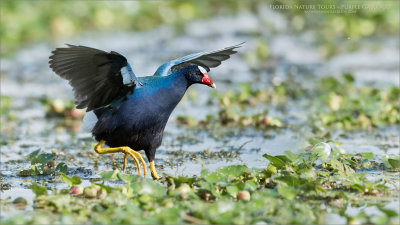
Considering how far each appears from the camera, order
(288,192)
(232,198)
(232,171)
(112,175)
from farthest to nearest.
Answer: (232,171), (112,175), (232,198), (288,192)

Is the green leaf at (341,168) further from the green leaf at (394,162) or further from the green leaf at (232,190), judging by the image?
the green leaf at (232,190)

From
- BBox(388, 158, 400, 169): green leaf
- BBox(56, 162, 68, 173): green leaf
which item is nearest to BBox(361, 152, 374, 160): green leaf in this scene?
BBox(388, 158, 400, 169): green leaf

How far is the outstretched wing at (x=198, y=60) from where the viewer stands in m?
5.62

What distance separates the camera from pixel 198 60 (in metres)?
5.89

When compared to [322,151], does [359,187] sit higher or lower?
lower

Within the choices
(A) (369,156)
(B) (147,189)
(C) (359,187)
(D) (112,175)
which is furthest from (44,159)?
(A) (369,156)

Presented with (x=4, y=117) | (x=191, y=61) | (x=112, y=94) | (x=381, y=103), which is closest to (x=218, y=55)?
(x=191, y=61)

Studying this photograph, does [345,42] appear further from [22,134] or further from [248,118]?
[22,134]

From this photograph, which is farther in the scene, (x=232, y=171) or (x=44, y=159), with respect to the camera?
(x=44, y=159)

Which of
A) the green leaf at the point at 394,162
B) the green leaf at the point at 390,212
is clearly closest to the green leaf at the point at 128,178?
the green leaf at the point at 390,212

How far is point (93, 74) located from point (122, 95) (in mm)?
266

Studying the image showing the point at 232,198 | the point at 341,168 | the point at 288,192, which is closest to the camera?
the point at 288,192

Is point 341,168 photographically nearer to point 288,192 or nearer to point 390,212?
point 288,192

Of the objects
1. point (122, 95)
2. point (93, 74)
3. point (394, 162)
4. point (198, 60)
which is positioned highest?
point (198, 60)
